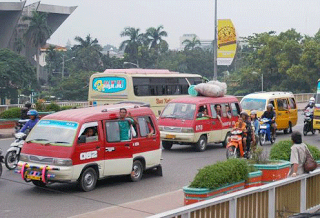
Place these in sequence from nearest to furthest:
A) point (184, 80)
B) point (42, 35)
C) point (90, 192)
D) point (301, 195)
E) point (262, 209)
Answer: point (262, 209) < point (301, 195) < point (90, 192) < point (184, 80) < point (42, 35)

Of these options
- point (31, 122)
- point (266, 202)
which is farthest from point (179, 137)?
point (266, 202)

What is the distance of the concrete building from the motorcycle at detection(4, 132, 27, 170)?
219ft

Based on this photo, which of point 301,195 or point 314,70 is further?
point 314,70

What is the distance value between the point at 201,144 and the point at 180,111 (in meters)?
1.39

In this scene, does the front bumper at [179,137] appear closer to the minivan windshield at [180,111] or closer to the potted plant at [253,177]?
the minivan windshield at [180,111]

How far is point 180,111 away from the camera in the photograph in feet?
71.1

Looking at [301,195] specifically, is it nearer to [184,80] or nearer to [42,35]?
[184,80]

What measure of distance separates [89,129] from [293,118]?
1701 cm

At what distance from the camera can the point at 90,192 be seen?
1345 centimetres

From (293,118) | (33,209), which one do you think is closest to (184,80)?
(293,118)

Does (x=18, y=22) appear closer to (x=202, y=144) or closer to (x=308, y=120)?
(x=308, y=120)

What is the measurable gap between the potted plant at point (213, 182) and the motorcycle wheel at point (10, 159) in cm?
770

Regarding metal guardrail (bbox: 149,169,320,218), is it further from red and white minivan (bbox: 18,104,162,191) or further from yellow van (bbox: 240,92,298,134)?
yellow van (bbox: 240,92,298,134)

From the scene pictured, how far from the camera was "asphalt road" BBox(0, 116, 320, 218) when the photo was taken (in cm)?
1164
